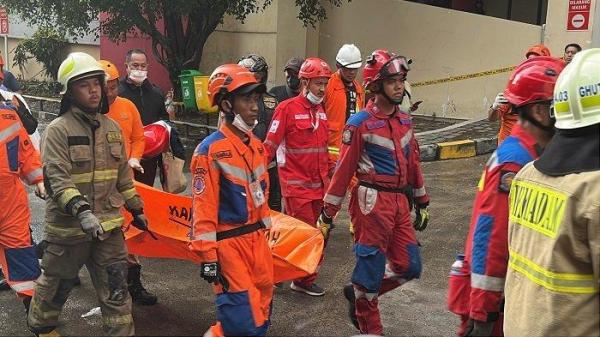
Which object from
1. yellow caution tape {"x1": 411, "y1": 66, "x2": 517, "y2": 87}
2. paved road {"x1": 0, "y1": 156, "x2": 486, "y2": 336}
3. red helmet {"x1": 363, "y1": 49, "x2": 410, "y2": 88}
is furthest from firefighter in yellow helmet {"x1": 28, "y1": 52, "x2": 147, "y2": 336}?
yellow caution tape {"x1": 411, "y1": 66, "x2": 517, "y2": 87}

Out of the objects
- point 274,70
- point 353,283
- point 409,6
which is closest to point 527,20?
point 409,6

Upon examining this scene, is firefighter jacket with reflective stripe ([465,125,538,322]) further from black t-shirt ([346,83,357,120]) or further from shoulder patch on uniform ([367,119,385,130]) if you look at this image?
black t-shirt ([346,83,357,120])

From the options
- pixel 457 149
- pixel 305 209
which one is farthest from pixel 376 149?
pixel 457 149

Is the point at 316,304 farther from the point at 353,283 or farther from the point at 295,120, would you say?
the point at 295,120

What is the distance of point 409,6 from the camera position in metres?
16.0

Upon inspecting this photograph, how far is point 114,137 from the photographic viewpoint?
4164 mm

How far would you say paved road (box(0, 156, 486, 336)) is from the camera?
4.90 meters

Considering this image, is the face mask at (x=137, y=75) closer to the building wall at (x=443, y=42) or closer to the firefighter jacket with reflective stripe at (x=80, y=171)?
the firefighter jacket with reflective stripe at (x=80, y=171)

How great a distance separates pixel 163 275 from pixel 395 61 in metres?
2.92

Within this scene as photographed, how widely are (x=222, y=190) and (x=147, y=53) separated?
14270mm

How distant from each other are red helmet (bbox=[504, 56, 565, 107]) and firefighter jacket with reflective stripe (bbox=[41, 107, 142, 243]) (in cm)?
237

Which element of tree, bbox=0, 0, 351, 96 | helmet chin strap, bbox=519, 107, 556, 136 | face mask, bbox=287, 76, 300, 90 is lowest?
face mask, bbox=287, 76, 300, 90

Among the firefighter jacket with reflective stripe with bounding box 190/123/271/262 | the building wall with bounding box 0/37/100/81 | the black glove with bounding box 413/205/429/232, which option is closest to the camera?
the firefighter jacket with reflective stripe with bounding box 190/123/271/262

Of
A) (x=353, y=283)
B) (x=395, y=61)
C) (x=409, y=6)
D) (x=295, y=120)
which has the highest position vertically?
(x=409, y=6)
